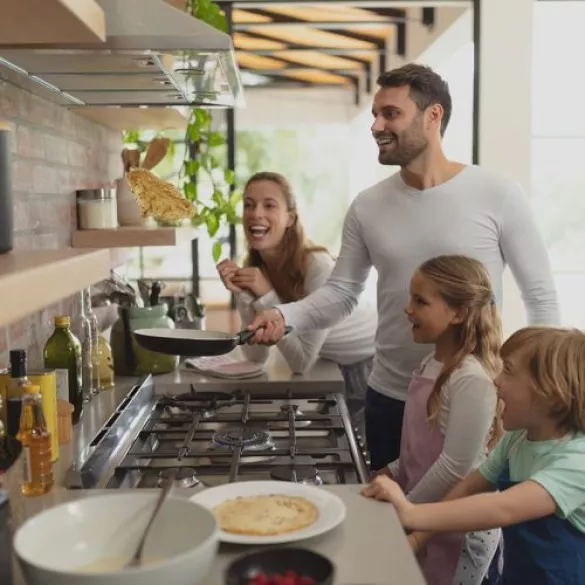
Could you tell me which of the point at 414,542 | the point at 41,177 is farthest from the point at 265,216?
the point at 414,542

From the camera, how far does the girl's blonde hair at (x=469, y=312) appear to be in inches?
71.8

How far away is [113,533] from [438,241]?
1261 mm

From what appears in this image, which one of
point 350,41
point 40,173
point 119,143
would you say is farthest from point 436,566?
point 350,41

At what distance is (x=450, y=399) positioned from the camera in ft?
5.82

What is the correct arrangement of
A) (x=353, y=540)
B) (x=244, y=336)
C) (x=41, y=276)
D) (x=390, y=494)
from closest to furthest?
(x=41, y=276)
(x=353, y=540)
(x=390, y=494)
(x=244, y=336)

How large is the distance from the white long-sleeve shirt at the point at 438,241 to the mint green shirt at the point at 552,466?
0.54 m

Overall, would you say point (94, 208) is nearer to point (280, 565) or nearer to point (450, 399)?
point (450, 399)

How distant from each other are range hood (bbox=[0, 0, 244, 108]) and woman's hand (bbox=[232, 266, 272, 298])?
1.98 feet

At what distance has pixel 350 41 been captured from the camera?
6.54 m

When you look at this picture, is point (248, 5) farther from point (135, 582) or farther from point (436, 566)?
point (135, 582)

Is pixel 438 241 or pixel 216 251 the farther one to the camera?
pixel 216 251

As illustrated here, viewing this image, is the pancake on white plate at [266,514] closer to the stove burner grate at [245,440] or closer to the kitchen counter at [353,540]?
the kitchen counter at [353,540]

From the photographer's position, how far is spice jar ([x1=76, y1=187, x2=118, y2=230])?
2418 millimetres

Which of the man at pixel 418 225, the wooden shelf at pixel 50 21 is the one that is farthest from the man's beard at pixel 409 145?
the wooden shelf at pixel 50 21
